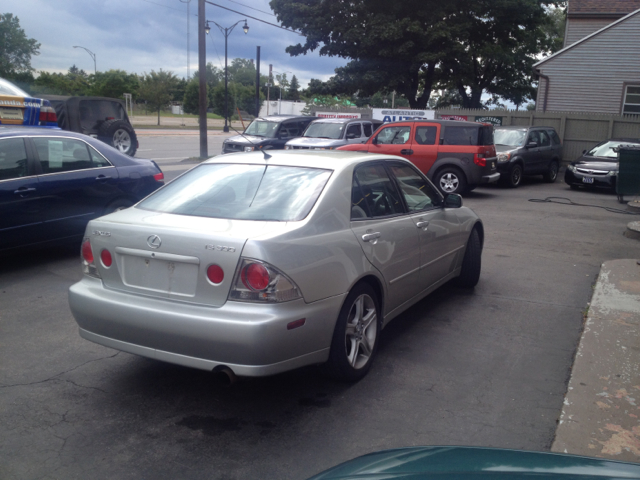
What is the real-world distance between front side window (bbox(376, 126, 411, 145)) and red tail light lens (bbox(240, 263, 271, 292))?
1230cm

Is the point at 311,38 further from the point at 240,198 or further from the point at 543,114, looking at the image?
the point at 240,198

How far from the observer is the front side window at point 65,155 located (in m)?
6.98

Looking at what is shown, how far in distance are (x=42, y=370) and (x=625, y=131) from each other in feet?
73.9

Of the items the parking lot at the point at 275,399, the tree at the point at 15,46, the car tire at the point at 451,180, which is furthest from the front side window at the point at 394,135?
the tree at the point at 15,46

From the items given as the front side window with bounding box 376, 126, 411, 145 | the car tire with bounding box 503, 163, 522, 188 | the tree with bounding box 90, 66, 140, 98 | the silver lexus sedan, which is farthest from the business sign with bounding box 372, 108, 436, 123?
the tree with bounding box 90, 66, 140, 98

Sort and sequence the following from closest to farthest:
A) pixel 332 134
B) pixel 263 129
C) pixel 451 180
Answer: pixel 451 180 < pixel 332 134 < pixel 263 129

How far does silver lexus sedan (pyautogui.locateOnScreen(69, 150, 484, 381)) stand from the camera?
3.43m

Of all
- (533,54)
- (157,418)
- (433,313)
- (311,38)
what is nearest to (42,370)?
(157,418)

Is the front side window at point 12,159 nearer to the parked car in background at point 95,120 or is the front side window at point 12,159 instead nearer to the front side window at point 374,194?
the front side window at point 374,194

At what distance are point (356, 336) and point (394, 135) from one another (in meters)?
11.8

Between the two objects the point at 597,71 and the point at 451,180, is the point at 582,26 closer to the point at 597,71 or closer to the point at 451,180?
the point at 597,71

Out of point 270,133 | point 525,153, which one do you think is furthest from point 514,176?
point 270,133

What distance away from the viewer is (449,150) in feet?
48.1

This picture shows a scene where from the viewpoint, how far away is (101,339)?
152 inches
